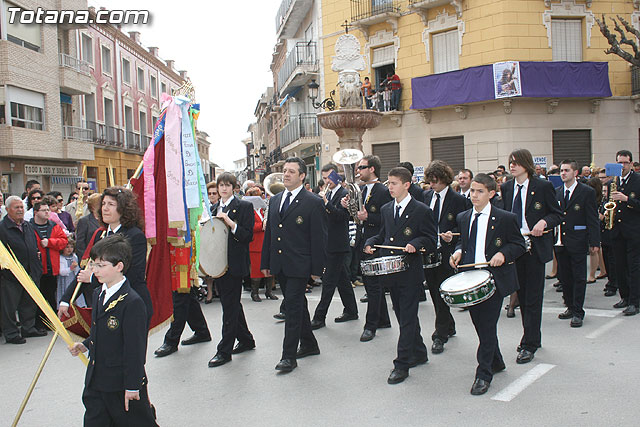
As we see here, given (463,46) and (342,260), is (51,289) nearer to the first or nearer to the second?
(342,260)

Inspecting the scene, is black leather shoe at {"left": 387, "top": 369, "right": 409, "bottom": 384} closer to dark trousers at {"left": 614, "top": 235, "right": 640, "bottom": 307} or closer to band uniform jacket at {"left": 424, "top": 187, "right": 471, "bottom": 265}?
band uniform jacket at {"left": 424, "top": 187, "right": 471, "bottom": 265}

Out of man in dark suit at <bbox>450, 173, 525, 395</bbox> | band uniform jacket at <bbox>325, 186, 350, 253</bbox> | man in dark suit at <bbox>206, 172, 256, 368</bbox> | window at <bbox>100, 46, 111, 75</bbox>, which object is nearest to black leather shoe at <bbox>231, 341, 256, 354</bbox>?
man in dark suit at <bbox>206, 172, 256, 368</bbox>

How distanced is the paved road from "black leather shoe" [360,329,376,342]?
8cm

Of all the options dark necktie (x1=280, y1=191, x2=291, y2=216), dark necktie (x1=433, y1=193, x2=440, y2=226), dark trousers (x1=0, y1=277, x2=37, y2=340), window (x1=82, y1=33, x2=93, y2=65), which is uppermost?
window (x1=82, y1=33, x2=93, y2=65)

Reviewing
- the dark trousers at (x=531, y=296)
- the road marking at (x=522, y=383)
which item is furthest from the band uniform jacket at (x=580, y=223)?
the road marking at (x=522, y=383)

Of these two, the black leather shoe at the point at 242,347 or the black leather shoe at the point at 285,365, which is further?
the black leather shoe at the point at 242,347

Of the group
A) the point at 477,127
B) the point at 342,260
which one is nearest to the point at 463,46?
the point at 477,127

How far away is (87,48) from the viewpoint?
30719mm

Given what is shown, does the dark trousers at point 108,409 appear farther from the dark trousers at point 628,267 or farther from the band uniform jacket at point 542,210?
the dark trousers at point 628,267

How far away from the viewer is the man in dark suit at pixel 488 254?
475 cm

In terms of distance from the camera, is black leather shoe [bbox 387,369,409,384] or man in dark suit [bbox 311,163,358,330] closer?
black leather shoe [bbox 387,369,409,384]

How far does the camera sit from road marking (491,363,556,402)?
4.63 m

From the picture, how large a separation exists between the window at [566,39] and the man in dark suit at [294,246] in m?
17.0

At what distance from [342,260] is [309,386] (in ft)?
7.79
